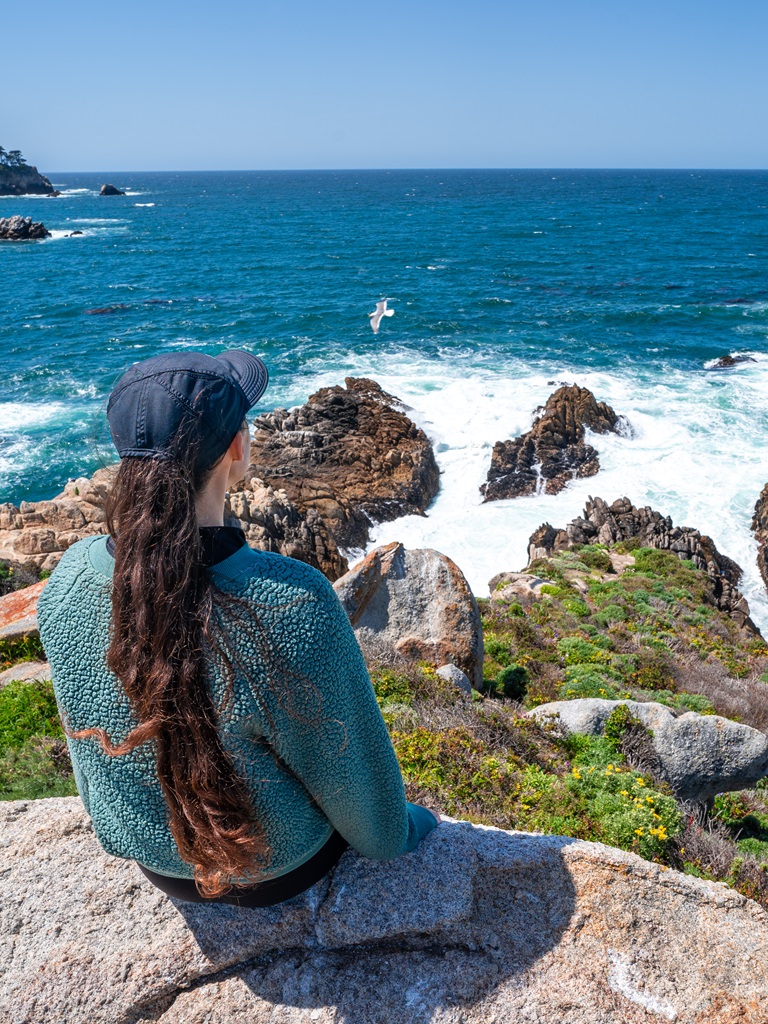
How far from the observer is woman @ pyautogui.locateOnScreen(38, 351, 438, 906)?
5.96 feet

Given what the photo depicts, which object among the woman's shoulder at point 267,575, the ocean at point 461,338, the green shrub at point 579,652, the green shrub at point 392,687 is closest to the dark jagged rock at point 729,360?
the ocean at point 461,338

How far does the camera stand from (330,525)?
19.4m

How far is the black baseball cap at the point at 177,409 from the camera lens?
1.85 meters

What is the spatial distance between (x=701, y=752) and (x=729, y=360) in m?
31.7

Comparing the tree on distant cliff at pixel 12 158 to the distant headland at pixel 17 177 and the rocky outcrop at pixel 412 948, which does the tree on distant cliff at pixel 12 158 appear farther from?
the rocky outcrop at pixel 412 948

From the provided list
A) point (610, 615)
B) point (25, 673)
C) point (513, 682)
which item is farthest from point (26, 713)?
point (610, 615)

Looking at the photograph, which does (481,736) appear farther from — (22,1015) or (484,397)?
(484,397)

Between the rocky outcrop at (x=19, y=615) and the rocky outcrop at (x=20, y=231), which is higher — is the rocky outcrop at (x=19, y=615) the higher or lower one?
the lower one

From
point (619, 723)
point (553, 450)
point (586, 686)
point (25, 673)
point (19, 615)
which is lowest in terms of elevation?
point (553, 450)

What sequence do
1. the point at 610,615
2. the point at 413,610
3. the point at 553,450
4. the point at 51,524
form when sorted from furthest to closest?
the point at 553,450 < the point at 51,524 < the point at 610,615 < the point at 413,610

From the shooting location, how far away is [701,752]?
22.8 feet

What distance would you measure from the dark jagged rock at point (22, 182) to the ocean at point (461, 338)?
6753cm

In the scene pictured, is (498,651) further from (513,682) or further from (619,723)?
(619,723)

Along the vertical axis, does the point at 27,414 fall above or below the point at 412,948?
below
